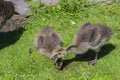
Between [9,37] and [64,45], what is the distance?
1.15 meters

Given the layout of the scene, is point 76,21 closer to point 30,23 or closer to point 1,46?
point 30,23

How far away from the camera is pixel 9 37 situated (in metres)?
7.77

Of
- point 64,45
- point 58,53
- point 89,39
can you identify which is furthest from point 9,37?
point 89,39

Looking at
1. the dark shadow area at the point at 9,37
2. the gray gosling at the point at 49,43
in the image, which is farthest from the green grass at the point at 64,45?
the gray gosling at the point at 49,43

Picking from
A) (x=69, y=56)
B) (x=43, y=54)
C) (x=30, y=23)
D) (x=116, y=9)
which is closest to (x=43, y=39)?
(x=43, y=54)

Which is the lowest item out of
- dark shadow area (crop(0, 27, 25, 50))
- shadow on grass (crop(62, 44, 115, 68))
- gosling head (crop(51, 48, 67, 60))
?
dark shadow area (crop(0, 27, 25, 50))

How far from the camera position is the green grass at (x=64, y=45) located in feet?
21.5

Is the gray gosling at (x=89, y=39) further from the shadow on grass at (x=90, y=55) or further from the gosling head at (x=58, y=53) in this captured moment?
the shadow on grass at (x=90, y=55)

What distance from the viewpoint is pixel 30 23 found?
8.17m

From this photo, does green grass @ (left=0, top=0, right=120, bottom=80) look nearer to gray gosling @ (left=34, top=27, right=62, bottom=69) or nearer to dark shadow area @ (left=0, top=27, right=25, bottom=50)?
dark shadow area @ (left=0, top=27, right=25, bottom=50)

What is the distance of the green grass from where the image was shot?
21.5ft

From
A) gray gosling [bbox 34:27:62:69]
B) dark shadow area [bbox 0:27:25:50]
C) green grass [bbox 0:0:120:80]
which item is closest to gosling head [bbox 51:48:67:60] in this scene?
gray gosling [bbox 34:27:62:69]

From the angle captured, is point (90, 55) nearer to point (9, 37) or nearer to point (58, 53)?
point (58, 53)

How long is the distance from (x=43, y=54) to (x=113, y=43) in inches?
58.1
